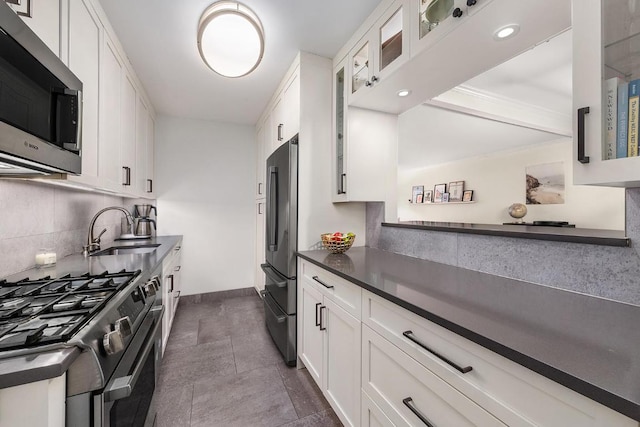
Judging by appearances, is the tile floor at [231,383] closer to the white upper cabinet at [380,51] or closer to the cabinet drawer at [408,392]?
the cabinet drawer at [408,392]

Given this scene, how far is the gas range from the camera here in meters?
0.59

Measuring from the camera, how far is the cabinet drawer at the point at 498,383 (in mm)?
494

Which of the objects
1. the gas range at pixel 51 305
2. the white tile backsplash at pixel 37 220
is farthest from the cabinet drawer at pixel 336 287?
the white tile backsplash at pixel 37 220

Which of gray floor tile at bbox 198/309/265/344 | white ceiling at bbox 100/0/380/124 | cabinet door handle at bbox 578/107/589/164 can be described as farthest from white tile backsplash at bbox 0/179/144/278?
cabinet door handle at bbox 578/107/589/164

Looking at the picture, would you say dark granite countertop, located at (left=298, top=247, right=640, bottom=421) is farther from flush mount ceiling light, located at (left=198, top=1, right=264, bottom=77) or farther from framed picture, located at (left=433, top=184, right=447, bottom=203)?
framed picture, located at (left=433, top=184, right=447, bottom=203)

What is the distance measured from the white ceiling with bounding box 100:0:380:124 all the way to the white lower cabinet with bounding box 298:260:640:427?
63.0 inches

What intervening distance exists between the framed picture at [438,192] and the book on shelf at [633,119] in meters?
2.96

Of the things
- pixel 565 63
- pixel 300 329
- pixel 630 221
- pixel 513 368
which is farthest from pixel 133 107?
pixel 565 63

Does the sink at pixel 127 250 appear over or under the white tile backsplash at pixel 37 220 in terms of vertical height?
under

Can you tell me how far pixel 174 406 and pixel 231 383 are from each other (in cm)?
34

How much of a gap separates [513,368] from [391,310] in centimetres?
43

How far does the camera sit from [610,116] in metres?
0.68

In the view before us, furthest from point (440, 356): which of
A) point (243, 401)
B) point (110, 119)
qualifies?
point (110, 119)

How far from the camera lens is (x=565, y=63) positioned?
5.77 feet
